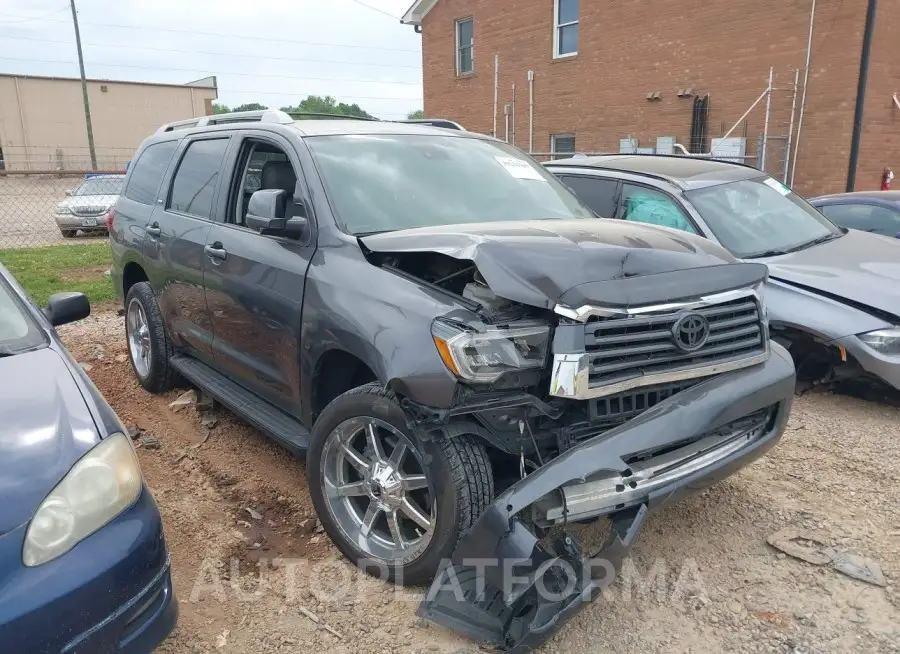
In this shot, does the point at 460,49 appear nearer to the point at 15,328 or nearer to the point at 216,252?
the point at 216,252

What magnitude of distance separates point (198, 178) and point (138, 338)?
5.46ft

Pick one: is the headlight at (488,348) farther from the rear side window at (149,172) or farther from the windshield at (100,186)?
the windshield at (100,186)

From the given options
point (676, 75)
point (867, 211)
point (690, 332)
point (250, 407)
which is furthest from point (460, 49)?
point (690, 332)

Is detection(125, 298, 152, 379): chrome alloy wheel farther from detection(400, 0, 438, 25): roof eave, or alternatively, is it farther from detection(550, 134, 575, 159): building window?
detection(400, 0, 438, 25): roof eave

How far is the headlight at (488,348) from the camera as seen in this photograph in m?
2.55

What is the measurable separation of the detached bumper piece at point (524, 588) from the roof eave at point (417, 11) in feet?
69.6

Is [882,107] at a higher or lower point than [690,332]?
higher

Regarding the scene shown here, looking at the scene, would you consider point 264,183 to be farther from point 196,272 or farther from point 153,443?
point 153,443

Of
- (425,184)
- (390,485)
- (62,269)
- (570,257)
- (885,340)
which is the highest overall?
(425,184)

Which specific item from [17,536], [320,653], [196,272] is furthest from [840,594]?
[196,272]

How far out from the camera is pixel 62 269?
10.9 metres

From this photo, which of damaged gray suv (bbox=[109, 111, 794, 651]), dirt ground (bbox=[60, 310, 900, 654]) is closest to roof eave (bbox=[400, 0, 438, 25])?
damaged gray suv (bbox=[109, 111, 794, 651])

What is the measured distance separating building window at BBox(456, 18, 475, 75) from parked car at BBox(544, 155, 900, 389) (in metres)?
15.2

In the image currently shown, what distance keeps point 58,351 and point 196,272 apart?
62.8 inches
